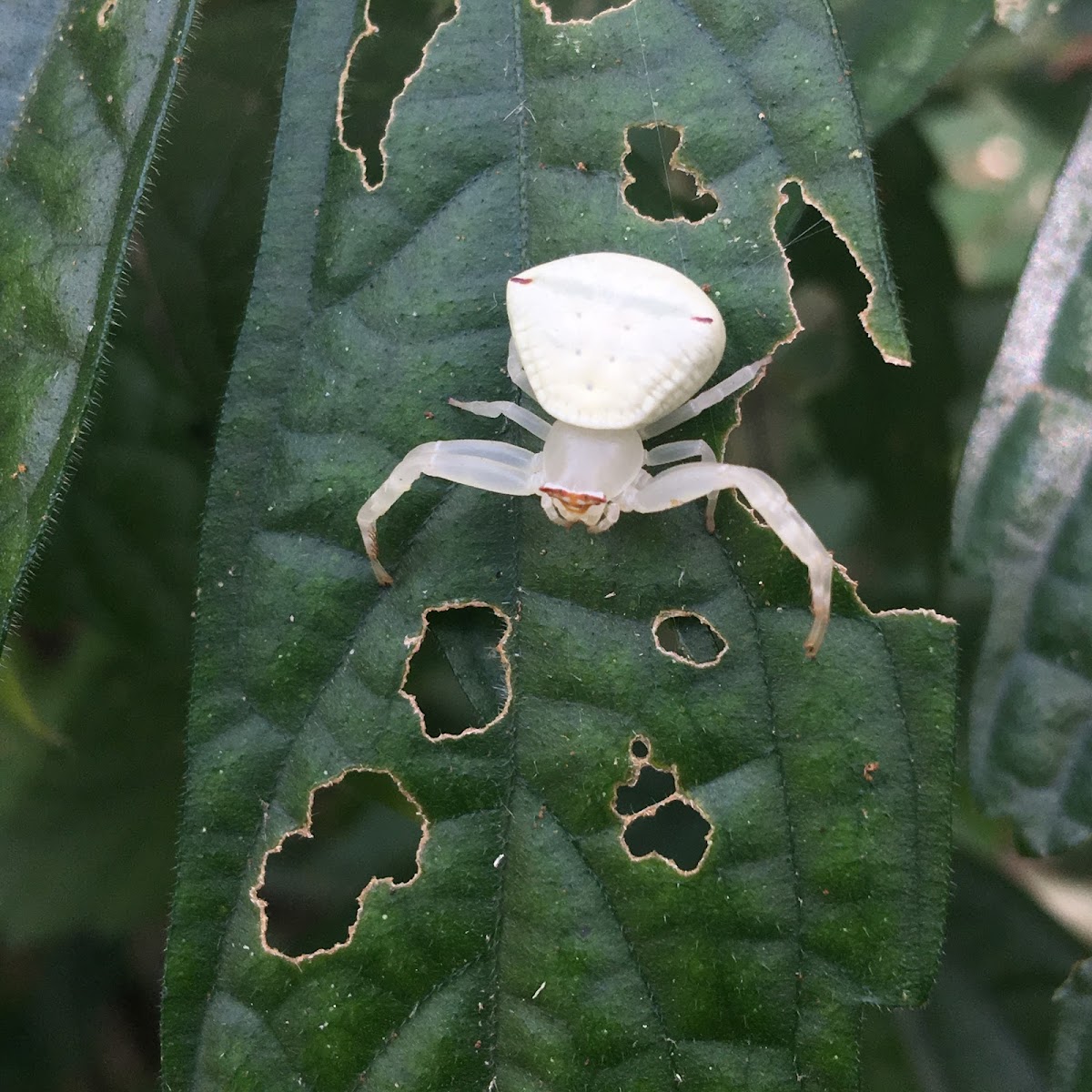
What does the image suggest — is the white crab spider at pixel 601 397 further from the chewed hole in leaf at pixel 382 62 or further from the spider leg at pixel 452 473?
the chewed hole in leaf at pixel 382 62

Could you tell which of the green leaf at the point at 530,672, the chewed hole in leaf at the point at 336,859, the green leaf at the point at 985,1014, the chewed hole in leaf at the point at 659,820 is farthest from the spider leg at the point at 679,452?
the green leaf at the point at 985,1014

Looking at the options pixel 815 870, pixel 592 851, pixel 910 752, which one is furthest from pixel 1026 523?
pixel 592 851

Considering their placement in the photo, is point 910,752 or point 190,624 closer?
point 910,752

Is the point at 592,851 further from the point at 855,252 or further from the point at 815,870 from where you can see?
the point at 855,252

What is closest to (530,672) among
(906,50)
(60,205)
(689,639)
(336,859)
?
(689,639)

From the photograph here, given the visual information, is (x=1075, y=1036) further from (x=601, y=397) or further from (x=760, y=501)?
(x=601, y=397)

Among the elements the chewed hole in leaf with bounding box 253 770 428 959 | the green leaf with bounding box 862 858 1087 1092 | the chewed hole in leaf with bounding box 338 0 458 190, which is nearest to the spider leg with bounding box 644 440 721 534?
the chewed hole in leaf with bounding box 338 0 458 190

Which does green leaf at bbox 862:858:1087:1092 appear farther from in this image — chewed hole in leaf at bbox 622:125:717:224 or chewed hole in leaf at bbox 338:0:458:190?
chewed hole in leaf at bbox 338:0:458:190
